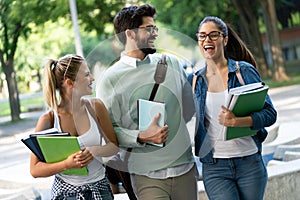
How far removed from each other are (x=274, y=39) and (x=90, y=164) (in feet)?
69.3

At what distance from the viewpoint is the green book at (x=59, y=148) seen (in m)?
2.48

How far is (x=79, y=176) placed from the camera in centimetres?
272

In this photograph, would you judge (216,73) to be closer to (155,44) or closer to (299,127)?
(155,44)

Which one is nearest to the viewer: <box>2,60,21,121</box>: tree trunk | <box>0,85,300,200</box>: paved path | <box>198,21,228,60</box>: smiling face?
<box>198,21,228,60</box>: smiling face

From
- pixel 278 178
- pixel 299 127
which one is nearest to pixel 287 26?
pixel 299 127

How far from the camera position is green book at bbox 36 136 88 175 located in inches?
97.8

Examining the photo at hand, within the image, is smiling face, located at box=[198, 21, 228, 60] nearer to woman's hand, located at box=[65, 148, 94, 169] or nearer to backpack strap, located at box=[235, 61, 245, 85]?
backpack strap, located at box=[235, 61, 245, 85]

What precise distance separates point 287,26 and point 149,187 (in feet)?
119

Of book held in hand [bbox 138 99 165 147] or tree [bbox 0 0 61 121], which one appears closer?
book held in hand [bbox 138 99 165 147]

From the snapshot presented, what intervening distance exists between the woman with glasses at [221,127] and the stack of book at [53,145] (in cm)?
69

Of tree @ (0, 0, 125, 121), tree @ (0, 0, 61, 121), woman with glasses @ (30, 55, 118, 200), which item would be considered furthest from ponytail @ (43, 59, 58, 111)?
tree @ (0, 0, 61, 121)

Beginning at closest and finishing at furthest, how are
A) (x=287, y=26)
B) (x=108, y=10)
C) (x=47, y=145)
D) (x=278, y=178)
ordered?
(x=47, y=145) → (x=278, y=178) → (x=108, y=10) → (x=287, y=26)

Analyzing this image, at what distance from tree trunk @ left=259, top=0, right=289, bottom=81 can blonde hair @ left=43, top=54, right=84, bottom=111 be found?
20901 mm

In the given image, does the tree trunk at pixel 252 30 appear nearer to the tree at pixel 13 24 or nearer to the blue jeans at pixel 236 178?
the tree at pixel 13 24
